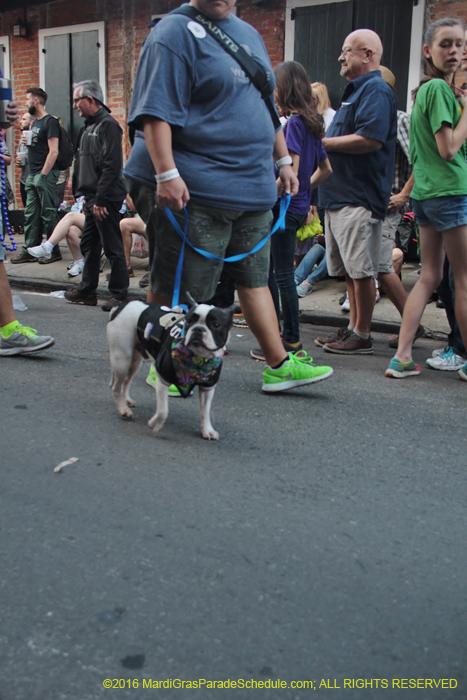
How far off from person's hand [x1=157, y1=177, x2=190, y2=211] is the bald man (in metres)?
2.11

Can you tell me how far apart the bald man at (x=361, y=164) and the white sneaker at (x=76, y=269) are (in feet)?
15.6

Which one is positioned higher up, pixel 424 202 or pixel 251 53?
pixel 251 53

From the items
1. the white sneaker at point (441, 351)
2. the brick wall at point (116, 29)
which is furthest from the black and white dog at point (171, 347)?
the brick wall at point (116, 29)

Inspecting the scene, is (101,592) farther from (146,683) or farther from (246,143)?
(246,143)

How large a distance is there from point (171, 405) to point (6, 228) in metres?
2.34

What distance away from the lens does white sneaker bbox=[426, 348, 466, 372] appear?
4766 millimetres

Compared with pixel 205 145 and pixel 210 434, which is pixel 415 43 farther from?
pixel 210 434

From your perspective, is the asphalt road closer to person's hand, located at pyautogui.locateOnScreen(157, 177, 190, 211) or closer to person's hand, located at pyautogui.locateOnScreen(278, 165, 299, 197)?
person's hand, located at pyautogui.locateOnScreen(157, 177, 190, 211)

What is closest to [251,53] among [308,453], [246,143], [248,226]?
[246,143]

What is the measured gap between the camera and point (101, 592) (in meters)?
1.95

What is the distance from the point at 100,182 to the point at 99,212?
11.8 inches

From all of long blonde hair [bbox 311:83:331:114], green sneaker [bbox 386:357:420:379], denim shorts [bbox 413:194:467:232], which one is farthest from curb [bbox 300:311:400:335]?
long blonde hair [bbox 311:83:331:114]

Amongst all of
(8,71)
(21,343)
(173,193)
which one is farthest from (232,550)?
(8,71)

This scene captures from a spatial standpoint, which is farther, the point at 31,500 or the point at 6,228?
the point at 6,228
